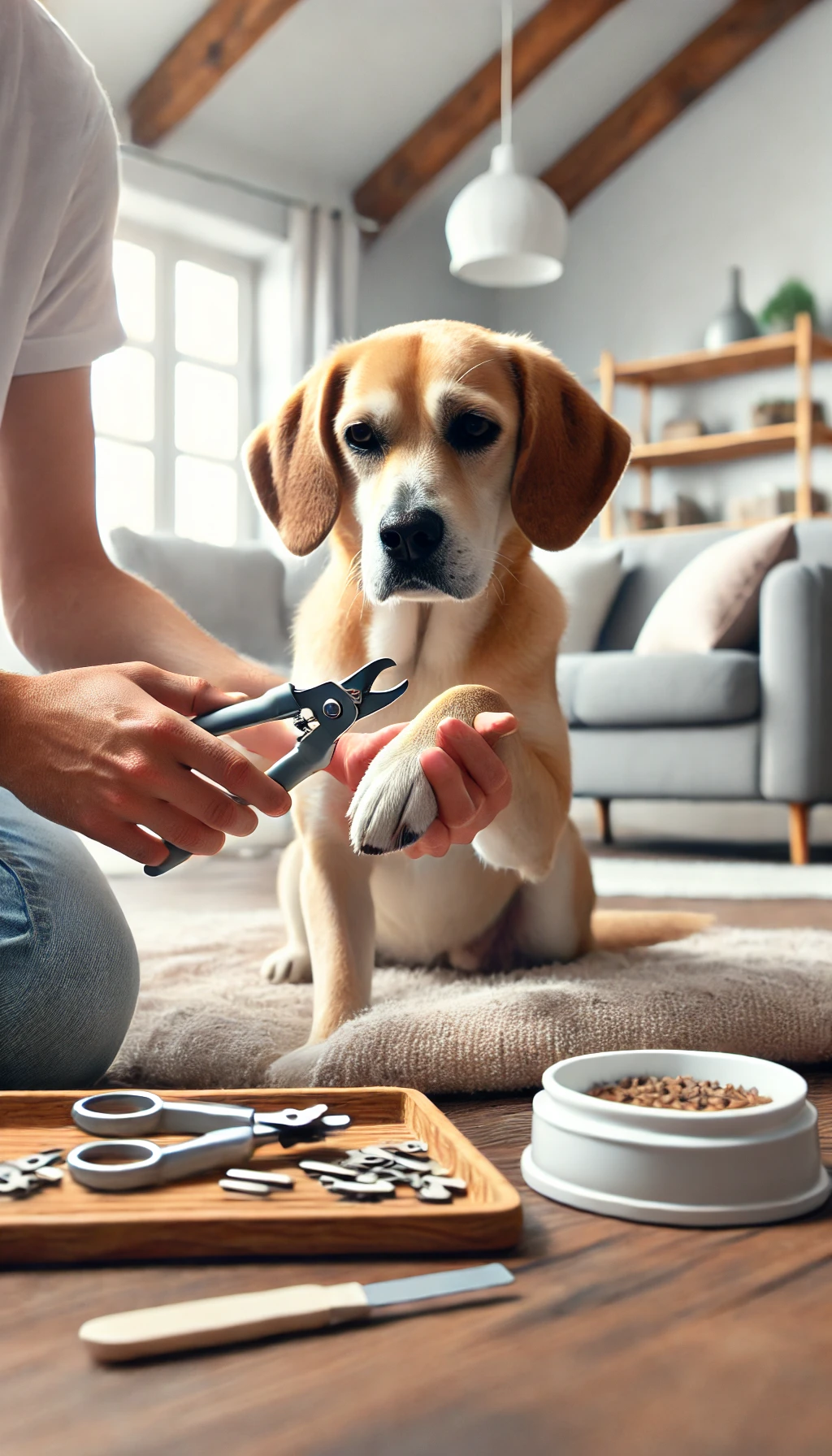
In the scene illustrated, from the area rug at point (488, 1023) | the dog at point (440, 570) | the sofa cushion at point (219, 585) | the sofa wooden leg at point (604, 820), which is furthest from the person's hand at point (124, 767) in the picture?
the sofa wooden leg at point (604, 820)

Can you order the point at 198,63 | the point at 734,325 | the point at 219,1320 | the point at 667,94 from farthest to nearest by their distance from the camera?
the point at 667,94 → the point at 734,325 → the point at 198,63 → the point at 219,1320

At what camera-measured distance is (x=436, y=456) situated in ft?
4.74

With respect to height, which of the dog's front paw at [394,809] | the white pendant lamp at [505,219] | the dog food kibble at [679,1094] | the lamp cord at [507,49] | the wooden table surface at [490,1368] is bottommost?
the wooden table surface at [490,1368]

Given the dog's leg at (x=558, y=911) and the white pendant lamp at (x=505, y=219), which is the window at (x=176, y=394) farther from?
the dog's leg at (x=558, y=911)

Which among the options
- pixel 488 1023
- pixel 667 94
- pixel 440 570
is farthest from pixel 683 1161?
pixel 667 94

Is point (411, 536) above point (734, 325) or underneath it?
underneath

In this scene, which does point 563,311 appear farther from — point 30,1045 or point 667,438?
point 30,1045

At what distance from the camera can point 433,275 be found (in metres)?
7.87

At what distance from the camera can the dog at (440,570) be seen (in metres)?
1.40

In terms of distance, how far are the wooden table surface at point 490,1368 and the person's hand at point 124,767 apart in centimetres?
29

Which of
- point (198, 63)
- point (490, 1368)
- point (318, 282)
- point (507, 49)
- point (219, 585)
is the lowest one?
point (490, 1368)

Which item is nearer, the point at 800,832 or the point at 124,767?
the point at 124,767

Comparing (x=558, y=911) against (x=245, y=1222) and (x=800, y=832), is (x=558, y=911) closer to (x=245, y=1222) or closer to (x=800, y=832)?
(x=245, y=1222)

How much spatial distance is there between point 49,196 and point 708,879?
2261 mm
